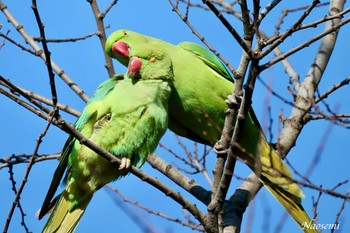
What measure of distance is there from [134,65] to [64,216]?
1.12 metres

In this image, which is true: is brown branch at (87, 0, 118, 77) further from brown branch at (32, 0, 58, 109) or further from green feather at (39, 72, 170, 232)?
brown branch at (32, 0, 58, 109)

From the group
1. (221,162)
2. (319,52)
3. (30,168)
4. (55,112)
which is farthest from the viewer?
(319,52)

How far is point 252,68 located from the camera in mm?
2660

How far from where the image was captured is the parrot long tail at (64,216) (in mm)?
3588

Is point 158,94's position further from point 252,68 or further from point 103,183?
point 252,68

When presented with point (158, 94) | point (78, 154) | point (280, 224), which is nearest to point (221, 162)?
point (158, 94)

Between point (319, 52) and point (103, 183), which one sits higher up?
point (319, 52)

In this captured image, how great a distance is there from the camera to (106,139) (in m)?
3.46

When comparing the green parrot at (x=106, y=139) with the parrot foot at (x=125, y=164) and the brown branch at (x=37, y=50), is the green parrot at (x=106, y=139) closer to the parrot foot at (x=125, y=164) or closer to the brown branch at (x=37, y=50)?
the parrot foot at (x=125, y=164)

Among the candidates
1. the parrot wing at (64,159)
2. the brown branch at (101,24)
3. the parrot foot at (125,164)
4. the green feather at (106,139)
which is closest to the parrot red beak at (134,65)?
the green feather at (106,139)

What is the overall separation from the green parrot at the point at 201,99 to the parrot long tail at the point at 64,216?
930mm

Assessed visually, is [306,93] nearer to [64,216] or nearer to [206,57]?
[206,57]

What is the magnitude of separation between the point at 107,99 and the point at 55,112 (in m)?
1.00

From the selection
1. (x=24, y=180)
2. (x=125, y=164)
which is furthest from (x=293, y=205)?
(x=24, y=180)
